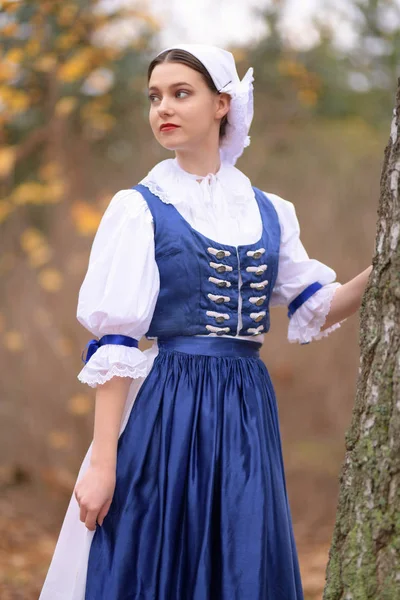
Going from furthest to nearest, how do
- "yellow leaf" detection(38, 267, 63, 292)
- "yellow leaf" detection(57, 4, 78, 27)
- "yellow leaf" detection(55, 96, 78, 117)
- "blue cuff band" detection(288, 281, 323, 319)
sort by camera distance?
"yellow leaf" detection(38, 267, 63, 292) < "yellow leaf" detection(55, 96, 78, 117) < "yellow leaf" detection(57, 4, 78, 27) < "blue cuff band" detection(288, 281, 323, 319)

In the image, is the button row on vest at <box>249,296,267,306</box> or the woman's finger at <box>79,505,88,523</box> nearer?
the woman's finger at <box>79,505,88,523</box>

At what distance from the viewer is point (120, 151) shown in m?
6.08

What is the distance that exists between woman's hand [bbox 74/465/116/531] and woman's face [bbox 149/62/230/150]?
0.77 meters

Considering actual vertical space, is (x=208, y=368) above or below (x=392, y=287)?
below

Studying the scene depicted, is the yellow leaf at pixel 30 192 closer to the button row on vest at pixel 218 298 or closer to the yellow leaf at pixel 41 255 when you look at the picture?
the yellow leaf at pixel 41 255

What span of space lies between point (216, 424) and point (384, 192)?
2.04ft

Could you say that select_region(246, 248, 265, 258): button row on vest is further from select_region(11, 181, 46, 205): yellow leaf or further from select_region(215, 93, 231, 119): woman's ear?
select_region(11, 181, 46, 205): yellow leaf

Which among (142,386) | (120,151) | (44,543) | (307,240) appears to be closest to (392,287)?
(142,386)

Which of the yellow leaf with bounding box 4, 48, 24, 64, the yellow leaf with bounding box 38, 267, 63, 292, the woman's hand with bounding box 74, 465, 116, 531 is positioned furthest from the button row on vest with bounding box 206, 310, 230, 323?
the yellow leaf with bounding box 38, 267, 63, 292

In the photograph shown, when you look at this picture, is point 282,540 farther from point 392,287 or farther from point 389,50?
point 389,50

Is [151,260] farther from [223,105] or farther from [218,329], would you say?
[223,105]

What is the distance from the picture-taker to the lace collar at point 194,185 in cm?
191

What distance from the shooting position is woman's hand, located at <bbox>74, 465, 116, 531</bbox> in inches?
68.7

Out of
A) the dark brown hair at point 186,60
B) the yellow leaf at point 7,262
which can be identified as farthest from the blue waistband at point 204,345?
the yellow leaf at point 7,262
